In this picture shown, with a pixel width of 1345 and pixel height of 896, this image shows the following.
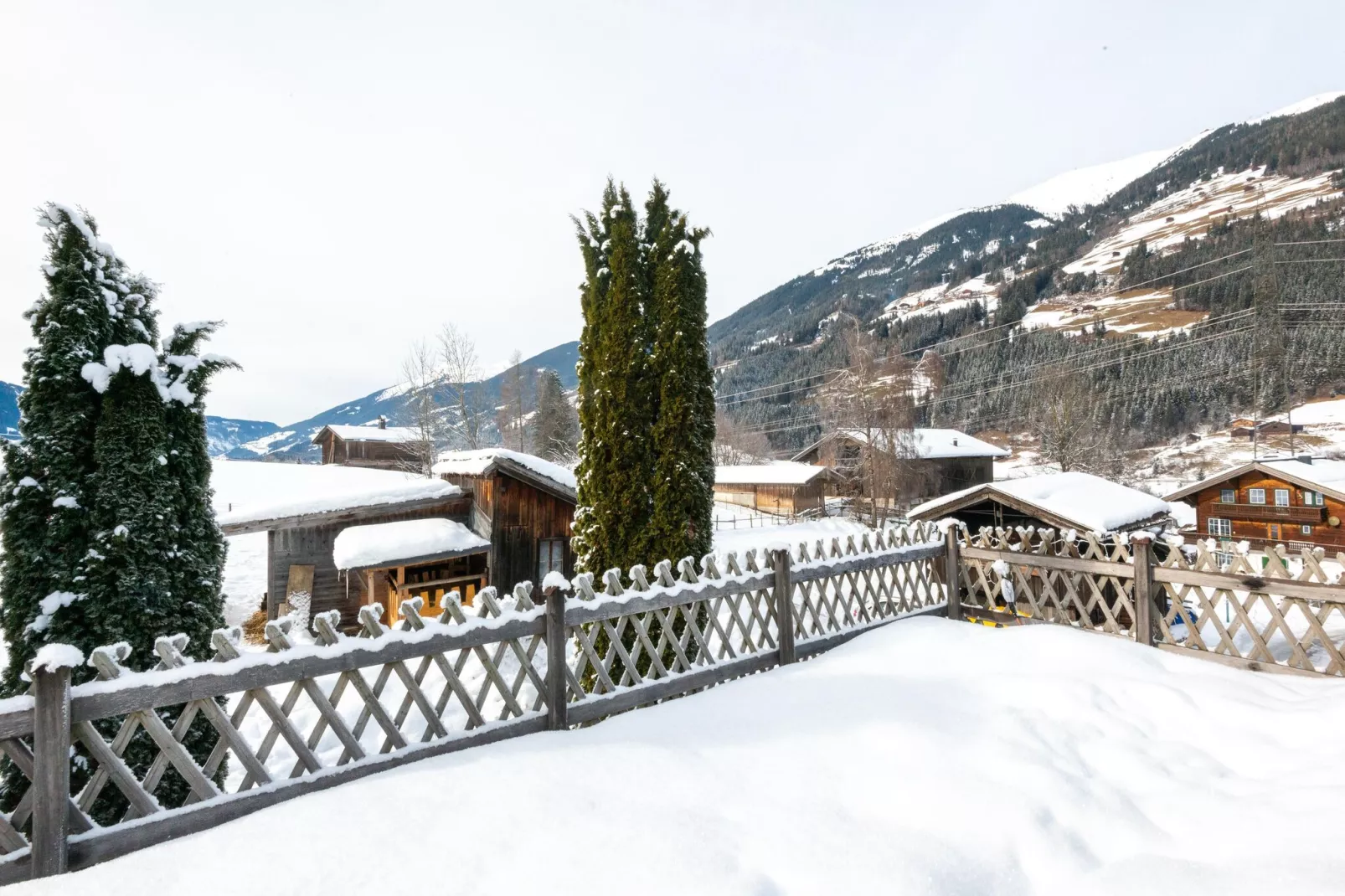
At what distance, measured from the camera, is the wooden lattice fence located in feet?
17.1

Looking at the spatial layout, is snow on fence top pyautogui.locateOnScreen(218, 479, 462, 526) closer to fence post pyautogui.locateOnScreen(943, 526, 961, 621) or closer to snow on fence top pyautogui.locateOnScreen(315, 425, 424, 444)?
fence post pyautogui.locateOnScreen(943, 526, 961, 621)

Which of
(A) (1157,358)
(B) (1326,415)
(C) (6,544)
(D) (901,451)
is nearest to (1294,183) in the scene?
(A) (1157,358)

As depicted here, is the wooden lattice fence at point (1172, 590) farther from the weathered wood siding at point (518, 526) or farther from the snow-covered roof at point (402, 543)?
the snow-covered roof at point (402, 543)

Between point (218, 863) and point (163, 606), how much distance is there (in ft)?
10.6

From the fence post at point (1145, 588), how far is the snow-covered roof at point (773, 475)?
32796 millimetres

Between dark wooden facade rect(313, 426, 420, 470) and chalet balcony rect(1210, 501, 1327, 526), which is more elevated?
dark wooden facade rect(313, 426, 420, 470)

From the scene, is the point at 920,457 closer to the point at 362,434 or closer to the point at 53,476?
the point at 53,476

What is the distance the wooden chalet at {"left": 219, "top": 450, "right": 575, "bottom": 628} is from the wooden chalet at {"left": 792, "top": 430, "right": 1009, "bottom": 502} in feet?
52.9

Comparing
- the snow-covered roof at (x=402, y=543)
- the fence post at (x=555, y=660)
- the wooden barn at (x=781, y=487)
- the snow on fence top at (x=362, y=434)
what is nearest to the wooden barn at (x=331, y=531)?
the snow-covered roof at (x=402, y=543)

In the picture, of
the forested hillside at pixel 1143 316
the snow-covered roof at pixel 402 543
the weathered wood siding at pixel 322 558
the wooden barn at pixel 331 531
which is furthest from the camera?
the forested hillside at pixel 1143 316

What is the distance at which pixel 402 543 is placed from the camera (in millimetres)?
14062

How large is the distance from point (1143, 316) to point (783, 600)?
378ft

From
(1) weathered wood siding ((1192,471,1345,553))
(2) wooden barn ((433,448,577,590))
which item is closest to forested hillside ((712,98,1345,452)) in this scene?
(1) weathered wood siding ((1192,471,1345,553))

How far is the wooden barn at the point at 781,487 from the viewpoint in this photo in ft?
135
